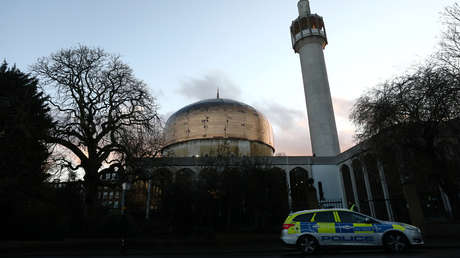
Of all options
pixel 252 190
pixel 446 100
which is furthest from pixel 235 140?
pixel 446 100

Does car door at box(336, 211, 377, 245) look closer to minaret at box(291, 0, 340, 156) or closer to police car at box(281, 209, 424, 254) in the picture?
police car at box(281, 209, 424, 254)

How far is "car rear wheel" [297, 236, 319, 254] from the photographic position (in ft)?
31.4

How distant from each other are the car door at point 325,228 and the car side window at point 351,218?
0.30 metres

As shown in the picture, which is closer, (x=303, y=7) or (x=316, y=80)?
(x=316, y=80)

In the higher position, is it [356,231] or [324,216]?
[324,216]

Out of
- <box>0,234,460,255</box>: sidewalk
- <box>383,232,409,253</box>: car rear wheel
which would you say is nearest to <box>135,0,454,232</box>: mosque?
<box>0,234,460,255</box>: sidewalk

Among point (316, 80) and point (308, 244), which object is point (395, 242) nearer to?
point (308, 244)

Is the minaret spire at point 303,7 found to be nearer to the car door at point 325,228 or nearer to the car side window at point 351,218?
the car side window at point 351,218

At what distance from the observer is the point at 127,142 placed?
18.5m

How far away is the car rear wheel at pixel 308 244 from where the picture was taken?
9570 millimetres

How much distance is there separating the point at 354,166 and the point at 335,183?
415 cm

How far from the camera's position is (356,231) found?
9.51 m

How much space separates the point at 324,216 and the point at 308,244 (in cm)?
103

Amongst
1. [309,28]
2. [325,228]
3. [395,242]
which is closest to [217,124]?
[309,28]
